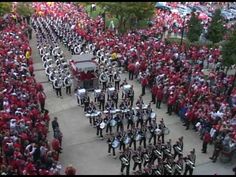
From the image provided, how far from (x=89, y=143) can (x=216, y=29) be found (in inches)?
632

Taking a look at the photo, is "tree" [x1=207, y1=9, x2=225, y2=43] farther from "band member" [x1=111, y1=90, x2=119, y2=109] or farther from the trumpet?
the trumpet

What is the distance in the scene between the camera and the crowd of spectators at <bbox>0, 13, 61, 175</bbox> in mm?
15164

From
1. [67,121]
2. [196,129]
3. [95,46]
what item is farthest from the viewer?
[95,46]

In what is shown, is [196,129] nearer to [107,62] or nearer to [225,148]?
[225,148]

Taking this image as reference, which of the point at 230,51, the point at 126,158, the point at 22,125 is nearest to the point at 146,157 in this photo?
the point at 126,158

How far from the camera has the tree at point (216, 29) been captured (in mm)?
31188

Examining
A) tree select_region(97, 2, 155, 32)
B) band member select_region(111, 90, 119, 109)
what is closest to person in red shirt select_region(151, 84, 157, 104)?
band member select_region(111, 90, 119, 109)

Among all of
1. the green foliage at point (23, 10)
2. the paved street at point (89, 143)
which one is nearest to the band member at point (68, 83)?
the paved street at point (89, 143)

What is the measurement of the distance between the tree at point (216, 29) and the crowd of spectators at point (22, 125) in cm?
1385

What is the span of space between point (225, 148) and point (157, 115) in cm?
515

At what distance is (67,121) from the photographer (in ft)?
71.4

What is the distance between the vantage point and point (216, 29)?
1226 inches

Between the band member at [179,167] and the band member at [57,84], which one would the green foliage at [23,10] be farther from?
the band member at [179,167]

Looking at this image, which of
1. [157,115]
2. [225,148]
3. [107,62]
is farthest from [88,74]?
[225,148]
